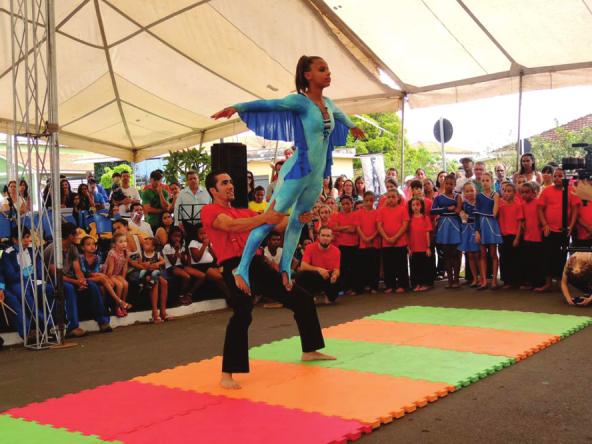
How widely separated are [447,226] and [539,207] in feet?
4.14

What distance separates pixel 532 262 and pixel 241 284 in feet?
18.7

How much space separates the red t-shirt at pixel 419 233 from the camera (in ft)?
31.9

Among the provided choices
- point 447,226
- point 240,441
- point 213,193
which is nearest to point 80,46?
point 447,226

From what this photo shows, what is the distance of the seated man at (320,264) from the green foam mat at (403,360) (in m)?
2.54

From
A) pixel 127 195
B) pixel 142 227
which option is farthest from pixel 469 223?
pixel 127 195

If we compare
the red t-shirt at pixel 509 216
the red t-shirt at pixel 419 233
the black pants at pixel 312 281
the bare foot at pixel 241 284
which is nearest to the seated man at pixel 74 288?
the black pants at pixel 312 281

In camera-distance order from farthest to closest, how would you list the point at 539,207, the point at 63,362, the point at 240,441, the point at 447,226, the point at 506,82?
the point at 506,82
the point at 447,226
the point at 539,207
the point at 63,362
the point at 240,441

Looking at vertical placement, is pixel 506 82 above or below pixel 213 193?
above

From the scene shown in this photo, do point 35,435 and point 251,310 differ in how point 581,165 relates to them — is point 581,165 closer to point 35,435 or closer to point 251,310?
point 251,310

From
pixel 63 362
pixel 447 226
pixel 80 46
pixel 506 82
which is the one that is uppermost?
pixel 80 46

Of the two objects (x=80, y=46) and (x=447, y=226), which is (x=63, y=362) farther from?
(x=80, y=46)

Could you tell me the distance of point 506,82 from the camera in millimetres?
10234

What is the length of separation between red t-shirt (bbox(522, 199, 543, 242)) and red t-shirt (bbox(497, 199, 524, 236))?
12 cm

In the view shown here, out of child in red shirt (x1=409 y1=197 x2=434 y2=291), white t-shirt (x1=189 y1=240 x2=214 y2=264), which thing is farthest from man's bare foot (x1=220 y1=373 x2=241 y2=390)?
child in red shirt (x1=409 y1=197 x2=434 y2=291)
